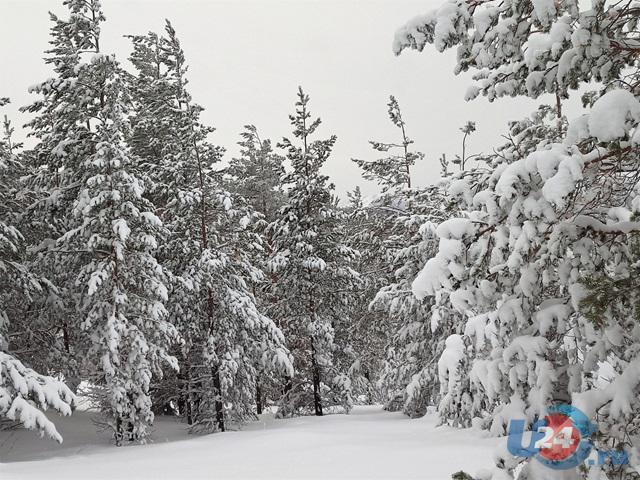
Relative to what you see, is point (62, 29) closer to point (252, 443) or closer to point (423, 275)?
point (252, 443)

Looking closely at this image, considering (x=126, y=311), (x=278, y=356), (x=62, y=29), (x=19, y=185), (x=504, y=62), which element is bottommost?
(x=278, y=356)

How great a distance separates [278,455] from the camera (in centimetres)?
1044

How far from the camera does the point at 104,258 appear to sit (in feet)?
48.1

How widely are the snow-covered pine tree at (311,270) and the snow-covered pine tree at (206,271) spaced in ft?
5.44

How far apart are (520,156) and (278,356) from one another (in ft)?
44.0

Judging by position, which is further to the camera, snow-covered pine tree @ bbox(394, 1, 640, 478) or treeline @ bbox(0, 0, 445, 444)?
treeline @ bbox(0, 0, 445, 444)

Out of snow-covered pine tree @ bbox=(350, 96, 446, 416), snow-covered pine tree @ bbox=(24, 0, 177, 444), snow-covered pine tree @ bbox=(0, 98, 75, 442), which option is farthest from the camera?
snow-covered pine tree @ bbox=(350, 96, 446, 416)

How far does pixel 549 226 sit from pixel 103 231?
13166 mm

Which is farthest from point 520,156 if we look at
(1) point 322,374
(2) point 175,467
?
(1) point 322,374

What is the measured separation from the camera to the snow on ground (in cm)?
859

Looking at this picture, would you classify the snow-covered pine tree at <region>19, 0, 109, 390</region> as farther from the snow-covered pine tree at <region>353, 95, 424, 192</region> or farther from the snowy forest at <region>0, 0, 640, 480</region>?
the snow-covered pine tree at <region>353, 95, 424, 192</region>

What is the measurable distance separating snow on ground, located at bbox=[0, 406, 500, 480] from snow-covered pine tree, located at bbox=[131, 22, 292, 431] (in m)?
2.50

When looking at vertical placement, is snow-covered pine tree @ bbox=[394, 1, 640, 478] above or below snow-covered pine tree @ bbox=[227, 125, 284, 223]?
below

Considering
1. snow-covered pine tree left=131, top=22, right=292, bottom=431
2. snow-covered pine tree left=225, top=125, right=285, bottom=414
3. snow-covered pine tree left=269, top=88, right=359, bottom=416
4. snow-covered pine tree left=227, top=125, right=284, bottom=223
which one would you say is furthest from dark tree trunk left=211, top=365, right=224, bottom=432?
snow-covered pine tree left=227, top=125, right=284, bottom=223
